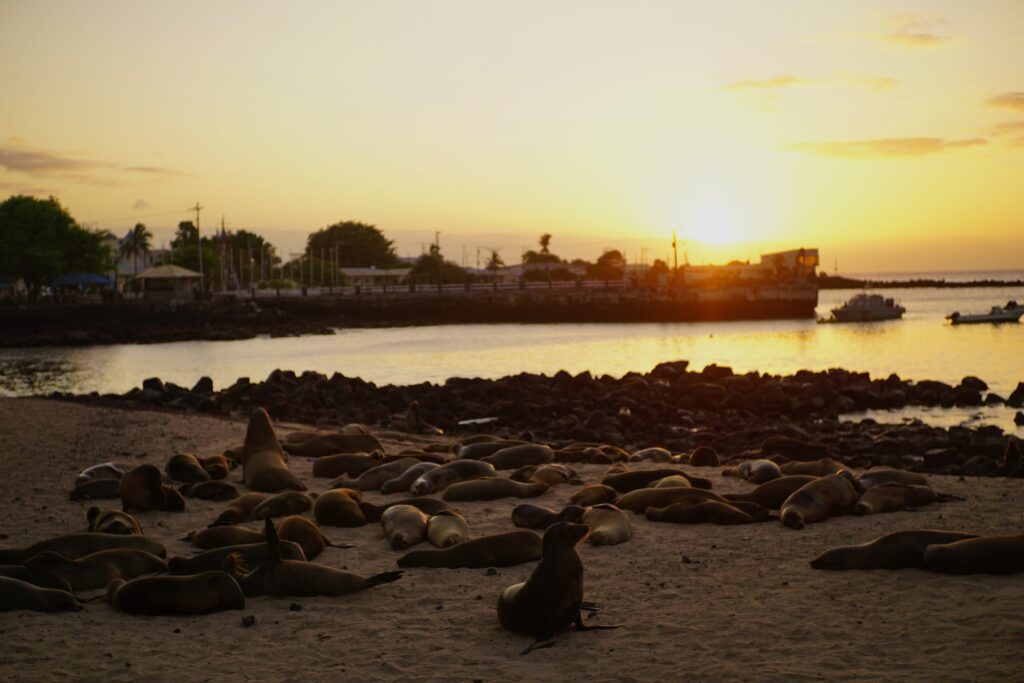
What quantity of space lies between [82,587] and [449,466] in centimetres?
495

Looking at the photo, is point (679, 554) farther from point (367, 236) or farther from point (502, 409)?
point (367, 236)

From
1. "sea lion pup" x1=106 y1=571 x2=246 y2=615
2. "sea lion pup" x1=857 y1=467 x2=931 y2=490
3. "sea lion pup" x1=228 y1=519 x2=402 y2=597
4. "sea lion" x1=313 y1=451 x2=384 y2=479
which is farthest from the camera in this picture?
"sea lion" x1=313 y1=451 x2=384 y2=479

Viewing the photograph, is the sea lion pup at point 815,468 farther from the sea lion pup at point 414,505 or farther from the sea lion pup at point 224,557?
the sea lion pup at point 224,557

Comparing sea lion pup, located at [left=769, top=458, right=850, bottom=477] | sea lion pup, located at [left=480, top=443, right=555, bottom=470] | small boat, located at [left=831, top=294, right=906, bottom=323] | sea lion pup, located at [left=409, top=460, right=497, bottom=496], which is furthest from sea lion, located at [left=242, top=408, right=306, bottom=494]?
small boat, located at [left=831, top=294, right=906, bottom=323]

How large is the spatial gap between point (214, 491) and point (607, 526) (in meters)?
4.73

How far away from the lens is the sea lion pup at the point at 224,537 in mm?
8859

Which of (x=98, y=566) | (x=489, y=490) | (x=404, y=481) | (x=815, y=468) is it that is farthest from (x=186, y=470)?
(x=815, y=468)

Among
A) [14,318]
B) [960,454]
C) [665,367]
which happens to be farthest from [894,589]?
[14,318]

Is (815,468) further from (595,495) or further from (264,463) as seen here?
(264,463)

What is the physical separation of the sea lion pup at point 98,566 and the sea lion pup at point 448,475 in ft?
12.0

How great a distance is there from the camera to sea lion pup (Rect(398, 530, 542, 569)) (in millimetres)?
8398

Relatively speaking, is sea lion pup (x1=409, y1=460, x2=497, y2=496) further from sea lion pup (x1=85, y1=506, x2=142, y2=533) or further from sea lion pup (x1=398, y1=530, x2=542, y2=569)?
sea lion pup (x1=85, y1=506, x2=142, y2=533)

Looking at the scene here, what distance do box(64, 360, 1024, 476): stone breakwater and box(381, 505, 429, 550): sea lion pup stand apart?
6.90 metres

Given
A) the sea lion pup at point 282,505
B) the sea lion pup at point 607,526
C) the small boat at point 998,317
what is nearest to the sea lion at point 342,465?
the sea lion pup at point 282,505
